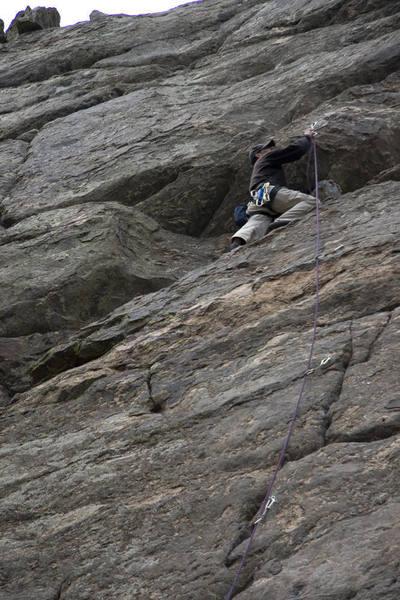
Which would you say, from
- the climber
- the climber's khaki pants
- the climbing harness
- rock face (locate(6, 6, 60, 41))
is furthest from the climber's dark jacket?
rock face (locate(6, 6, 60, 41))

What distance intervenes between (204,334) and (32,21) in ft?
52.9

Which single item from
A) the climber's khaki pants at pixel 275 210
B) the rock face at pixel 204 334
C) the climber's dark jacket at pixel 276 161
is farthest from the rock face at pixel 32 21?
the climber's khaki pants at pixel 275 210

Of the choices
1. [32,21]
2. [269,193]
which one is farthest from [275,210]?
[32,21]

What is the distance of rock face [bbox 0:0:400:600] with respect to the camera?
16.8 ft

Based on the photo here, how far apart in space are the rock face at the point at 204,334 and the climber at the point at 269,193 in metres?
0.47

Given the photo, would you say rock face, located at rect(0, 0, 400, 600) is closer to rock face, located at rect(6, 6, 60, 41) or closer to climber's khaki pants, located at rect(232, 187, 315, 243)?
climber's khaki pants, located at rect(232, 187, 315, 243)

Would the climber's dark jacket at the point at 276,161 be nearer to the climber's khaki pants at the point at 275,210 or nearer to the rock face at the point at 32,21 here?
the climber's khaki pants at the point at 275,210

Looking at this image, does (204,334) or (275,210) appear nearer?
(204,334)

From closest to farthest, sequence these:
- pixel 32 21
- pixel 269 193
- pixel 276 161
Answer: pixel 269 193 → pixel 276 161 → pixel 32 21

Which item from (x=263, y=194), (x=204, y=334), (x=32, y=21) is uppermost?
(x=32, y=21)

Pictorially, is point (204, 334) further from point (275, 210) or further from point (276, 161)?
point (276, 161)

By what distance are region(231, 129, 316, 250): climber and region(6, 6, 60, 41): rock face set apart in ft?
41.6

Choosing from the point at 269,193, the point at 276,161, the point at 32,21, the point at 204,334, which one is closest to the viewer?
the point at 204,334

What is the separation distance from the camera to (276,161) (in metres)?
10.5
